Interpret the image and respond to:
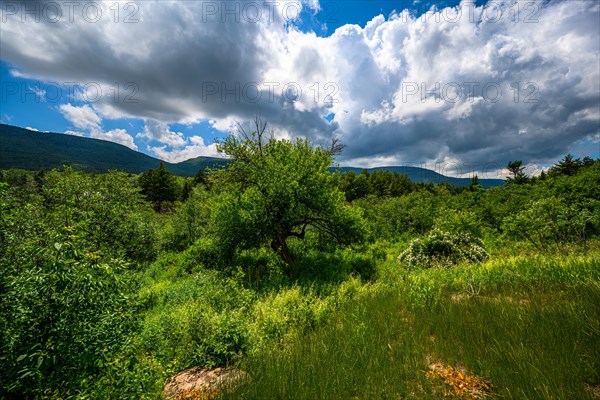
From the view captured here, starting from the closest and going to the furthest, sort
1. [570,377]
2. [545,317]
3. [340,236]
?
[570,377], [545,317], [340,236]

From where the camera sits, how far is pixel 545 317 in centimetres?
446

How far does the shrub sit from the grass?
7.48m

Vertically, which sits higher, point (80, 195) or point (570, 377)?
point (80, 195)

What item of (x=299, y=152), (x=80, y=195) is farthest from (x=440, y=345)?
(x=80, y=195)

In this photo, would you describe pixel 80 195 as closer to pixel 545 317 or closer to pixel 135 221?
pixel 135 221

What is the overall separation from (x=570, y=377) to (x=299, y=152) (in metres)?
14.1

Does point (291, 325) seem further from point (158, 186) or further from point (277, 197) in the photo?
point (158, 186)

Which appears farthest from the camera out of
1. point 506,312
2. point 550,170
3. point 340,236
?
point 550,170

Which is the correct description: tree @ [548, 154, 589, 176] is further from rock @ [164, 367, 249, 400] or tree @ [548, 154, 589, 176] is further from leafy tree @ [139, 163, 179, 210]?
leafy tree @ [139, 163, 179, 210]

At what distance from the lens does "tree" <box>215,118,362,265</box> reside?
14.0 meters

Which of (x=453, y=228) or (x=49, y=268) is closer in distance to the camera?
(x=49, y=268)

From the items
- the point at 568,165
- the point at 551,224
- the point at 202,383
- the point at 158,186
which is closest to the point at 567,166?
the point at 568,165

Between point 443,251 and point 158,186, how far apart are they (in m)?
75.5

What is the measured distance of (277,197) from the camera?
1383 cm
